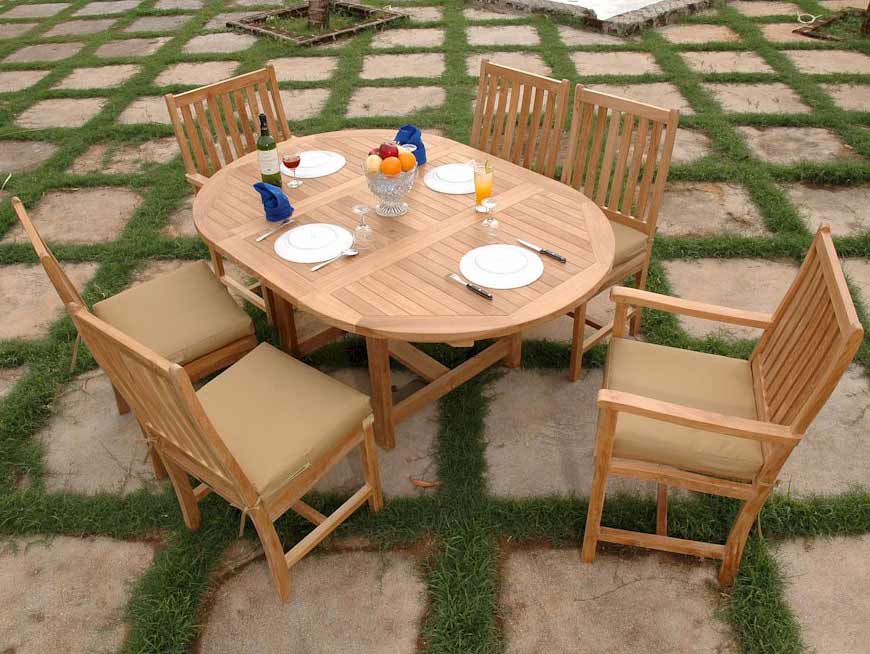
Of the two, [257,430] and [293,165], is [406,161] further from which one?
[257,430]

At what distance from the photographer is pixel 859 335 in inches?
63.6

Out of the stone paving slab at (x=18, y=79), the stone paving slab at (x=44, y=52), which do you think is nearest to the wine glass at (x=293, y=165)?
the stone paving slab at (x=18, y=79)

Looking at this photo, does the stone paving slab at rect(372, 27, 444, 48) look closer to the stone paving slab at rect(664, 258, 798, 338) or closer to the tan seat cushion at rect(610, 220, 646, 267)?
the stone paving slab at rect(664, 258, 798, 338)

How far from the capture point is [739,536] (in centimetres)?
211

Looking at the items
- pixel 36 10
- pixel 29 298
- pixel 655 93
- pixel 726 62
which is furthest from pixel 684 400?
pixel 36 10

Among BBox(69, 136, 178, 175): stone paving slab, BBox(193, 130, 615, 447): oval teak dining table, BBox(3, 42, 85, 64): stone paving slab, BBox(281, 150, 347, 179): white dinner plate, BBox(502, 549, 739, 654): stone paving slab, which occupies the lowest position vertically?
BBox(502, 549, 739, 654): stone paving slab

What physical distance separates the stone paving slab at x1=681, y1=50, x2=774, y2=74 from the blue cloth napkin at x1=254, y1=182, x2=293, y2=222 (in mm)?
4809

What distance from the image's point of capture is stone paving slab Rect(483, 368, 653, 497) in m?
2.57

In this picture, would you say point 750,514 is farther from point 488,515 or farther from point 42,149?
point 42,149

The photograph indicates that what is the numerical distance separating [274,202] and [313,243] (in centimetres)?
25

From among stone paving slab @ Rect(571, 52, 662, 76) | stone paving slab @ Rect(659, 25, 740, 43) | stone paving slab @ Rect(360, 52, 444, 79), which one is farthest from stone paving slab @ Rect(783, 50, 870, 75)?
stone paving slab @ Rect(360, 52, 444, 79)

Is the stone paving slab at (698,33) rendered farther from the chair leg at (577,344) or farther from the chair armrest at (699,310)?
the chair armrest at (699,310)

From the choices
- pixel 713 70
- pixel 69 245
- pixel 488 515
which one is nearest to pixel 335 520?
pixel 488 515

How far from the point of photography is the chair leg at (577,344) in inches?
114
